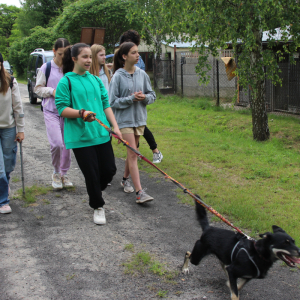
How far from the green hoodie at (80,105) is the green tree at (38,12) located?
152 ft

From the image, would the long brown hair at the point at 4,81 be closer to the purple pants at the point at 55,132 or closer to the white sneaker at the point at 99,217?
the purple pants at the point at 55,132

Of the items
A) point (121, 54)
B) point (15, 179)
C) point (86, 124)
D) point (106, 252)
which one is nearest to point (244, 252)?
point (106, 252)

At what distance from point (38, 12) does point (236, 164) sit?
4722 cm

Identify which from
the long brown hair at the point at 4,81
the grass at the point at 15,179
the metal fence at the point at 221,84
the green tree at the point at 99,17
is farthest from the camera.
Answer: the green tree at the point at 99,17

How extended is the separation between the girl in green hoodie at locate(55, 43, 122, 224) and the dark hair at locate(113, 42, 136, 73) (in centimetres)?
71

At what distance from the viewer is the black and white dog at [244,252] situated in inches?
99.2

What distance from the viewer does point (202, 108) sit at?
13.4 metres

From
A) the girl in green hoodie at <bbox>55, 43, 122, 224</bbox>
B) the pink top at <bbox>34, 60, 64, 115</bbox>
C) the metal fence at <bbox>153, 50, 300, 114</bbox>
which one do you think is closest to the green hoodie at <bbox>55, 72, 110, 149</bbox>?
the girl in green hoodie at <bbox>55, 43, 122, 224</bbox>

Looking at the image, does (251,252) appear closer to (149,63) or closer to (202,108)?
(202,108)

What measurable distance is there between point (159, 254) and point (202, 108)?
10327 millimetres

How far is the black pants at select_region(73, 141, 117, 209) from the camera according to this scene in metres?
4.11

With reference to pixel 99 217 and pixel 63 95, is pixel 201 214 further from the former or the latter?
pixel 63 95

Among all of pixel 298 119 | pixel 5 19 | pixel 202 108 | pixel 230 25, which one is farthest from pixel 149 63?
pixel 5 19

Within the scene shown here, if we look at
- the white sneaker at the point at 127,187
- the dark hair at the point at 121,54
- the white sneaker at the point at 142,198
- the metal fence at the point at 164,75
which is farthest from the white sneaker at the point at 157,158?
the metal fence at the point at 164,75
